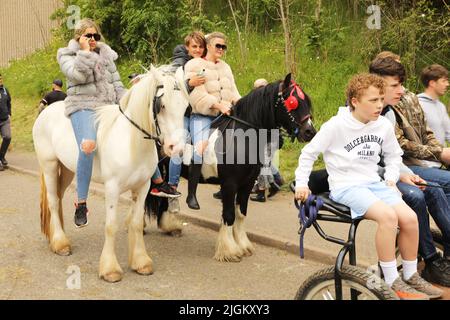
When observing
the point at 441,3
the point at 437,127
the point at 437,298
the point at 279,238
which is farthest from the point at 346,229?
the point at 441,3

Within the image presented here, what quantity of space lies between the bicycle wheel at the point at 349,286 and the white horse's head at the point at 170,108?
165 cm

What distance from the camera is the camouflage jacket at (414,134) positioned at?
426cm

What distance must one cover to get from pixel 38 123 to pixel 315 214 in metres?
3.76

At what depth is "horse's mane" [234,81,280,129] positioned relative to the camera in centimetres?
520

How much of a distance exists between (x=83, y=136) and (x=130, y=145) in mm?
523

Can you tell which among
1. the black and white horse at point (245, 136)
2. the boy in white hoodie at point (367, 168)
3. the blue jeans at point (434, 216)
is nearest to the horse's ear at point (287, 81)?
the black and white horse at point (245, 136)

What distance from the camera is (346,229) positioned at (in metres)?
6.23

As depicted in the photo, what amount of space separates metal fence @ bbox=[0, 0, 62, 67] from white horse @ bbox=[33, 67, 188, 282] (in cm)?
1548

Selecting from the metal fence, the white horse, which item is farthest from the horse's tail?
the metal fence

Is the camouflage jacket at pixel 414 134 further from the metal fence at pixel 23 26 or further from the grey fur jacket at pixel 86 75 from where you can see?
the metal fence at pixel 23 26

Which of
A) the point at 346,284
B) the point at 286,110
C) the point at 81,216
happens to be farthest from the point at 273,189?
the point at 346,284

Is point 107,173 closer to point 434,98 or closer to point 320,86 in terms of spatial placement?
point 434,98

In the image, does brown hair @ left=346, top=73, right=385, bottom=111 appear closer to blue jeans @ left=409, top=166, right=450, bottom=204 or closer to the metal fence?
blue jeans @ left=409, top=166, right=450, bottom=204

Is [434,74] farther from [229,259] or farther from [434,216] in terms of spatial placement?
[229,259]
